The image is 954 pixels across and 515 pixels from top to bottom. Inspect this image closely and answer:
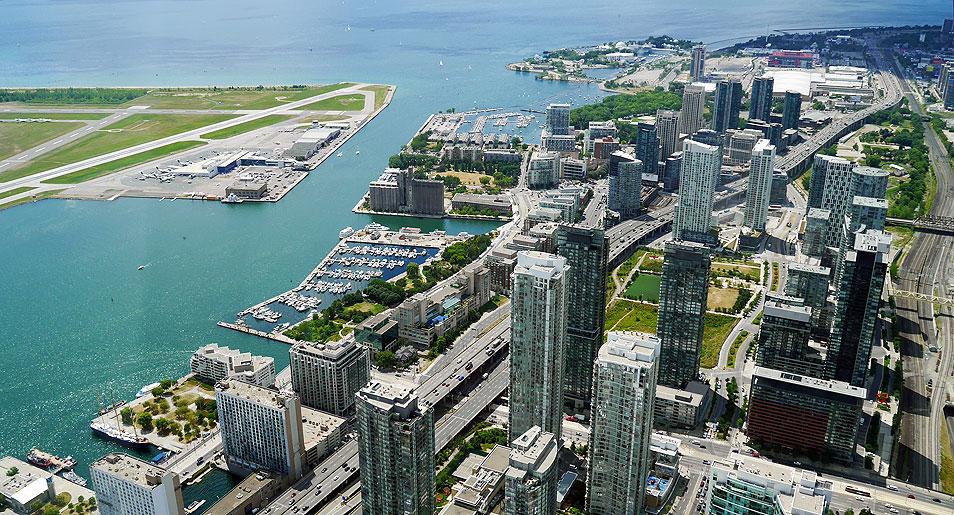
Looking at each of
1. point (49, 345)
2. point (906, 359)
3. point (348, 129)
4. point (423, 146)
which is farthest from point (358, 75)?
point (906, 359)

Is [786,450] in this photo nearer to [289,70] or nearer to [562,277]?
[562,277]

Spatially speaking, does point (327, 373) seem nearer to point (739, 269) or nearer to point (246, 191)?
point (739, 269)

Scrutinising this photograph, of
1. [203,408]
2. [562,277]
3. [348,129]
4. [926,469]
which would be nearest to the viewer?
[562,277]

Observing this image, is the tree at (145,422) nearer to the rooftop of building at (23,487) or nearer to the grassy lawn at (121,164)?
the rooftop of building at (23,487)

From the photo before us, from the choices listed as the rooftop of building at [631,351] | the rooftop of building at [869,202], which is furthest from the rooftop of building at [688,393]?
the rooftop of building at [869,202]

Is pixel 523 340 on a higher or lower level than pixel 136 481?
higher

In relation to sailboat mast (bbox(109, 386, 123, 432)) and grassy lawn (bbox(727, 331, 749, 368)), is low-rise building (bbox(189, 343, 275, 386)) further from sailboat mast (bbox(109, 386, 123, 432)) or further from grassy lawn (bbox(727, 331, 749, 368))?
grassy lawn (bbox(727, 331, 749, 368))
